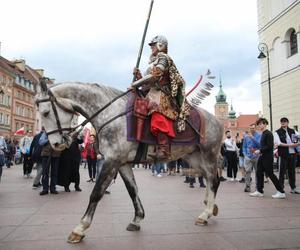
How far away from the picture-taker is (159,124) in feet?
16.7

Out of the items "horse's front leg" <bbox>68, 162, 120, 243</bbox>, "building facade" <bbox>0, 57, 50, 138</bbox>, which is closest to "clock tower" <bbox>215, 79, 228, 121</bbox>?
"building facade" <bbox>0, 57, 50, 138</bbox>

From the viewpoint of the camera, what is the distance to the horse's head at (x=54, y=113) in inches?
193

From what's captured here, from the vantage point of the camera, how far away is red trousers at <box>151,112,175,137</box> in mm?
5062

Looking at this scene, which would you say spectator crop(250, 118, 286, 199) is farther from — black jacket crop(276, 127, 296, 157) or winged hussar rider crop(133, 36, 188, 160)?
winged hussar rider crop(133, 36, 188, 160)

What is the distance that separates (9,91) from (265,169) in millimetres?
61270

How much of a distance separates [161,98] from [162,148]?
0.81m

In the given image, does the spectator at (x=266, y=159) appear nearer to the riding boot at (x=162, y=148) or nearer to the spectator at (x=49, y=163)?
the riding boot at (x=162, y=148)

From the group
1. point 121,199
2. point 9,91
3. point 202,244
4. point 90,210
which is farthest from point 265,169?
point 9,91

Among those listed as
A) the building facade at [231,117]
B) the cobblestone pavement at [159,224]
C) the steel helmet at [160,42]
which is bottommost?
the cobblestone pavement at [159,224]

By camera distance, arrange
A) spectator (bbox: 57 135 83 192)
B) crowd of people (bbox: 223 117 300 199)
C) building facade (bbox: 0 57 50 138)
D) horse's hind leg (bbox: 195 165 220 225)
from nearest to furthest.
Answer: horse's hind leg (bbox: 195 165 220 225), crowd of people (bbox: 223 117 300 199), spectator (bbox: 57 135 83 192), building facade (bbox: 0 57 50 138)

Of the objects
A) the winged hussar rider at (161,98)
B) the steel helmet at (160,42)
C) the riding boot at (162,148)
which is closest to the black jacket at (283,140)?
the winged hussar rider at (161,98)

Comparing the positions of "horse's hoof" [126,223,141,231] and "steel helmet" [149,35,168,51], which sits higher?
"steel helmet" [149,35,168,51]

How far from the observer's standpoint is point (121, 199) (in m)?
8.73

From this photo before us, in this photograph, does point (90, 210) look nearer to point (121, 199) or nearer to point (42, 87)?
point (42, 87)
